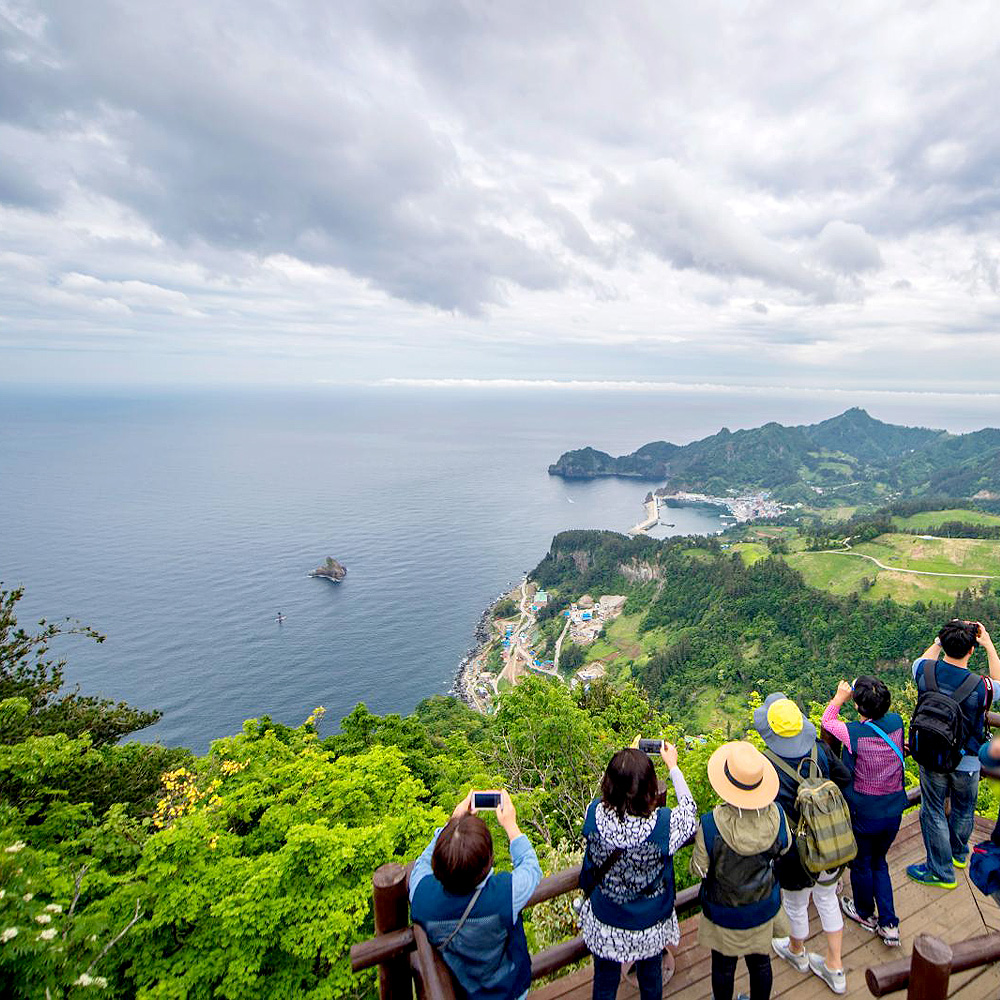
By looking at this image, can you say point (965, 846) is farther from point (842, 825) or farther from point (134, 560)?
point (134, 560)

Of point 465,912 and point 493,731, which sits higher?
point 465,912

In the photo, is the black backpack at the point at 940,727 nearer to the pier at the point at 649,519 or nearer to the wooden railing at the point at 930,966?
the wooden railing at the point at 930,966

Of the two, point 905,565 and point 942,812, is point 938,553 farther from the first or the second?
point 942,812

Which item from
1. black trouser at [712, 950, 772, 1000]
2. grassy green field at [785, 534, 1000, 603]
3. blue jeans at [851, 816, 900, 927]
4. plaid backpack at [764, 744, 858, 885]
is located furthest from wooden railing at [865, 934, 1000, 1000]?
grassy green field at [785, 534, 1000, 603]

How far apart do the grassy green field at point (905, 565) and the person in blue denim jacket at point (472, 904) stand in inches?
3337

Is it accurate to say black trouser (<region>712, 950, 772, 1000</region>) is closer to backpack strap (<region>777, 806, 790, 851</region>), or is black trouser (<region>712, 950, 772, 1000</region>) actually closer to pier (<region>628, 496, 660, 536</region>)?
backpack strap (<region>777, 806, 790, 851</region>)

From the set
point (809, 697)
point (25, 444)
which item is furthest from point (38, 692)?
point (25, 444)

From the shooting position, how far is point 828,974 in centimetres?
387

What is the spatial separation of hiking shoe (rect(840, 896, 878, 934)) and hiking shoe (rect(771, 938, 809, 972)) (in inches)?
28.0

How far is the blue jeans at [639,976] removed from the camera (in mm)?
3457

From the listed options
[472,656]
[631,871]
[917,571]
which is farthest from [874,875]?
[917,571]

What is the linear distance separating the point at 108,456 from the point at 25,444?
41.5 metres

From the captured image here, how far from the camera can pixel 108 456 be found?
166 m

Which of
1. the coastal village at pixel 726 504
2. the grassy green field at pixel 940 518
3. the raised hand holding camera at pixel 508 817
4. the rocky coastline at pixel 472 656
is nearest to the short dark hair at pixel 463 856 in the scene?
the raised hand holding camera at pixel 508 817
